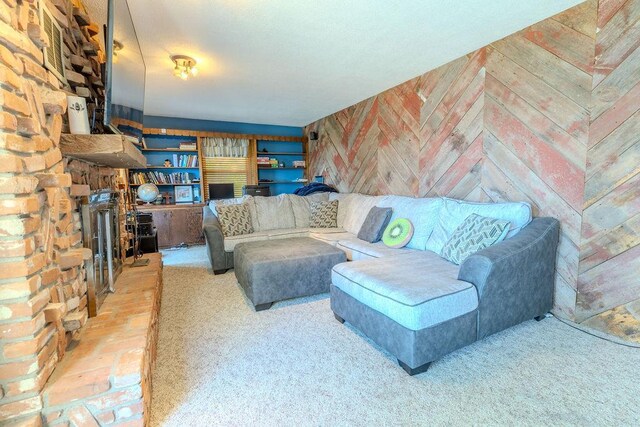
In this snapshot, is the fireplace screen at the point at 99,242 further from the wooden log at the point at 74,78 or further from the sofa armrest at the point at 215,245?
the sofa armrest at the point at 215,245

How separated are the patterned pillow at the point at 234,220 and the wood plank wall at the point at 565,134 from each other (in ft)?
7.61

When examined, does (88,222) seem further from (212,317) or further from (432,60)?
(432,60)

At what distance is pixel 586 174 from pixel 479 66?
1.31 m

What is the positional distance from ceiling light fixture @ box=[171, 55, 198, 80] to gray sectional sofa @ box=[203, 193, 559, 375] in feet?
7.77

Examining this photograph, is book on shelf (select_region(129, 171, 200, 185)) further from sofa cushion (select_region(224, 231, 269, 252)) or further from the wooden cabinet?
sofa cushion (select_region(224, 231, 269, 252))

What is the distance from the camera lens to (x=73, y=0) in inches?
74.6

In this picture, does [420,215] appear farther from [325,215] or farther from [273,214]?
[273,214]

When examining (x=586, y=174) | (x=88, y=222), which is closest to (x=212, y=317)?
(x=88, y=222)

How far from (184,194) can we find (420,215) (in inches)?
171

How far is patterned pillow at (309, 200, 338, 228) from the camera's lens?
13.1 feet

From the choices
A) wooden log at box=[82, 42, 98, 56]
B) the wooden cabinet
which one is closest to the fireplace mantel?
wooden log at box=[82, 42, 98, 56]

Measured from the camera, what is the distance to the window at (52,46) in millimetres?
1334

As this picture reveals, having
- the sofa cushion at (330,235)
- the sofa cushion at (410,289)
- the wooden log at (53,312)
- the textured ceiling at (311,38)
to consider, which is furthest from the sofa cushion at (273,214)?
the wooden log at (53,312)

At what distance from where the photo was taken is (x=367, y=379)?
62.7 inches
